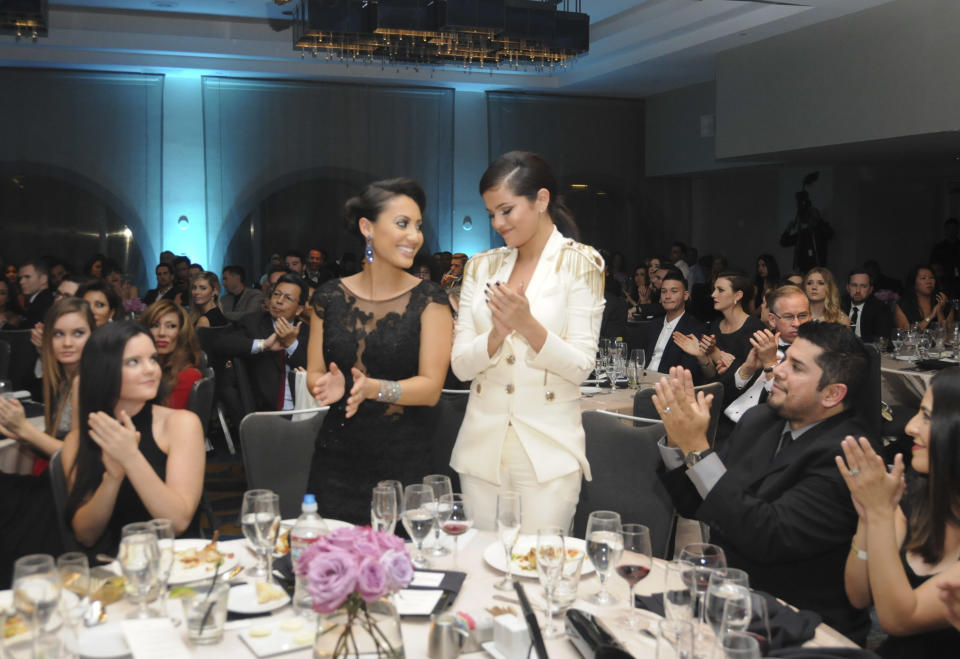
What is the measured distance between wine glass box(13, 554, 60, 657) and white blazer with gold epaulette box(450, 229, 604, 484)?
1.26 meters

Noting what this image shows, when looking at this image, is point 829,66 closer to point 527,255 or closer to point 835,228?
point 835,228

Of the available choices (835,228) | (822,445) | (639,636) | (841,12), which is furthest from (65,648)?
(835,228)

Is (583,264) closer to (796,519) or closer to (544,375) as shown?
(544,375)

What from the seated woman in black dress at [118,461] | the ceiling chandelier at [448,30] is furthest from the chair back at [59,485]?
the ceiling chandelier at [448,30]

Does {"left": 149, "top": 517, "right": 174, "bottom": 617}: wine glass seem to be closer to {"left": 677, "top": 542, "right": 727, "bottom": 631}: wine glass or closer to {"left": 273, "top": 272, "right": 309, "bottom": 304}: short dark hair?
{"left": 677, "top": 542, "right": 727, "bottom": 631}: wine glass

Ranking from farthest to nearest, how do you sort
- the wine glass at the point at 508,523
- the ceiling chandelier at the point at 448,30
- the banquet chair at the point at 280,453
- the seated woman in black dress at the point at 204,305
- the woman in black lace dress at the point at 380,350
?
the ceiling chandelier at the point at 448,30, the seated woman in black dress at the point at 204,305, the banquet chair at the point at 280,453, the woman in black lace dress at the point at 380,350, the wine glass at the point at 508,523

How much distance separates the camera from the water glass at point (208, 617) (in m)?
1.70

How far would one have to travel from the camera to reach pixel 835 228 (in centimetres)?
1241

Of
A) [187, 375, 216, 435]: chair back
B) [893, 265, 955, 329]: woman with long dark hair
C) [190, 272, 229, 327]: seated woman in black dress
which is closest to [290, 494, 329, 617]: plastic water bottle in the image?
[187, 375, 216, 435]: chair back

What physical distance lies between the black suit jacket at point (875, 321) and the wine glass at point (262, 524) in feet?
21.6

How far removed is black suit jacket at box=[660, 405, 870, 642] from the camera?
91.6 inches

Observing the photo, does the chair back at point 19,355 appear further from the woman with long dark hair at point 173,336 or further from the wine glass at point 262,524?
the wine glass at point 262,524

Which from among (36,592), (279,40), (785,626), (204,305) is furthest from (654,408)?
(279,40)

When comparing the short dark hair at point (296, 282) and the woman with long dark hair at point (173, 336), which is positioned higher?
the short dark hair at point (296, 282)
